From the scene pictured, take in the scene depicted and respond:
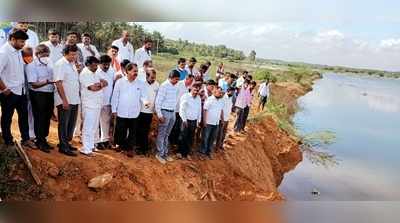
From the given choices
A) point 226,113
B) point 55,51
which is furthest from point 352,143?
point 55,51

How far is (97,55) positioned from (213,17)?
890 mm

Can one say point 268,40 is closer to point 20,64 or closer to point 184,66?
point 184,66

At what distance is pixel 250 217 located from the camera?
177 inches

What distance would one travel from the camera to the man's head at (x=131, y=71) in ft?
15.0

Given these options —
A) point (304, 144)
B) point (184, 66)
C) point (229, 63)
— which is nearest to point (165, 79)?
point (184, 66)

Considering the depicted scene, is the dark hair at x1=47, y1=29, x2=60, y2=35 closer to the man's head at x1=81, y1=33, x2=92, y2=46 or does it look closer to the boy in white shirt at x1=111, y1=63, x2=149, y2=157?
the man's head at x1=81, y1=33, x2=92, y2=46

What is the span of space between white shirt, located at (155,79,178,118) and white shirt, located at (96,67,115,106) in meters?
0.35

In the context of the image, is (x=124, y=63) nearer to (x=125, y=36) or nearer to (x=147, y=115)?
(x=125, y=36)

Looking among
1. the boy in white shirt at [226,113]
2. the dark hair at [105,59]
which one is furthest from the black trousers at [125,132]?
the boy in white shirt at [226,113]

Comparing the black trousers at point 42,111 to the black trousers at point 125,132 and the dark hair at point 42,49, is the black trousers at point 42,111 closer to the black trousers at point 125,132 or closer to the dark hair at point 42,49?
the dark hair at point 42,49

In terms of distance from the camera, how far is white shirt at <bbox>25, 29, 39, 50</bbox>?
447cm

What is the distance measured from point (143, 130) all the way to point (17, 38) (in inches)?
44.0

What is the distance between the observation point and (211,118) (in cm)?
473

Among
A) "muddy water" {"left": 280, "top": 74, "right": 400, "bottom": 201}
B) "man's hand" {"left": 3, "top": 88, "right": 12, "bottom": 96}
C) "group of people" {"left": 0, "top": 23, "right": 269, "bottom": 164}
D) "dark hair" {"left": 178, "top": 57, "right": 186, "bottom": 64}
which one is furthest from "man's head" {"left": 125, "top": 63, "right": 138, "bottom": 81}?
"muddy water" {"left": 280, "top": 74, "right": 400, "bottom": 201}
